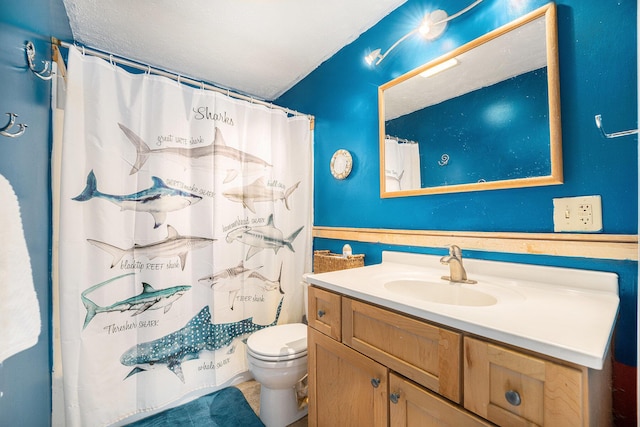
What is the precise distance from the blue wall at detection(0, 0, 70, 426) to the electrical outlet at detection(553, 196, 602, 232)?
6.02ft

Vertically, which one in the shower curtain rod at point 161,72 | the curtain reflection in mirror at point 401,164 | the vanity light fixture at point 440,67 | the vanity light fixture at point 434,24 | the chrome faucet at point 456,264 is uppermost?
the vanity light fixture at point 434,24

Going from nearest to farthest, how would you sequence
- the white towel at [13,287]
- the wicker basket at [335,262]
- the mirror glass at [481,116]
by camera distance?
the white towel at [13,287], the mirror glass at [481,116], the wicker basket at [335,262]

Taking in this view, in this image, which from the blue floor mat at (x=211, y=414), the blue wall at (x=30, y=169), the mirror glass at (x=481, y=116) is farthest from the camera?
the blue floor mat at (x=211, y=414)

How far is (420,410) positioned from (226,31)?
2208mm

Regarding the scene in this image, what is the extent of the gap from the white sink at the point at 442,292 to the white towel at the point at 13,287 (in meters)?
1.18

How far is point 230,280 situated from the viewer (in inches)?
71.8

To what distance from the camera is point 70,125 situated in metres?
1.31

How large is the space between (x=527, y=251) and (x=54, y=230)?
86.4 inches

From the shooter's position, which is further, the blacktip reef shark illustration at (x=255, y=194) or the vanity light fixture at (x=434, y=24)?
the blacktip reef shark illustration at (x=255, y=194)

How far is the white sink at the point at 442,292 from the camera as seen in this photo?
103 cm

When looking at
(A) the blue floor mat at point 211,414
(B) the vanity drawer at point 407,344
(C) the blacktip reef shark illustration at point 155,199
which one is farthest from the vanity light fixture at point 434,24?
(A) the blue floor mat at point 211,414

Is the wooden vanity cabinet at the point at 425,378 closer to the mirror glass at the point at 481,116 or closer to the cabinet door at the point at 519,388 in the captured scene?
the cabinet door at the point at 519,388

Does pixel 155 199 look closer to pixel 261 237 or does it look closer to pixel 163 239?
pixel 163 239

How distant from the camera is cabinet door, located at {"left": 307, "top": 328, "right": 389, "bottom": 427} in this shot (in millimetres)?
914
